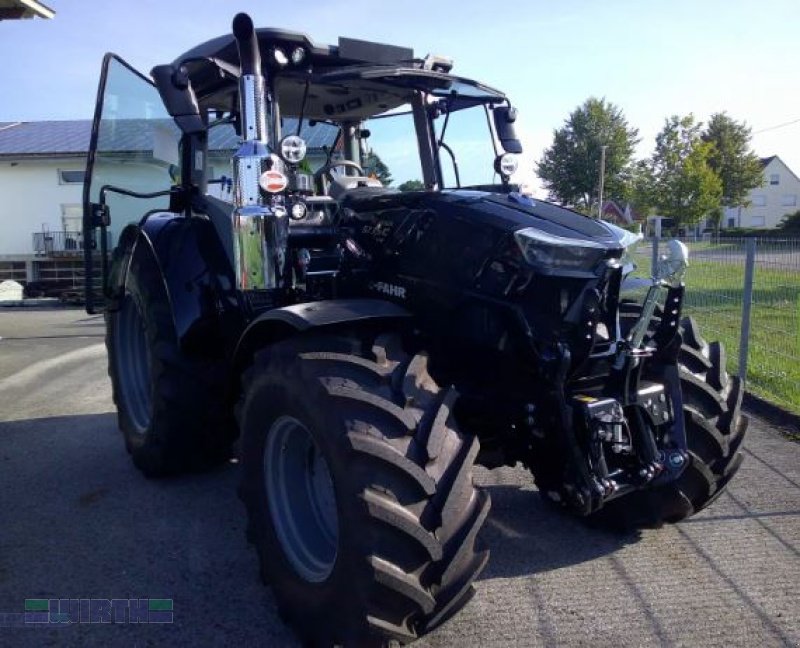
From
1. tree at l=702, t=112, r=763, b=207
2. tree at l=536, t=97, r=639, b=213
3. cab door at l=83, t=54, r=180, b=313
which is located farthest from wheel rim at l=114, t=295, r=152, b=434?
tree at l=702, t=112, r=763, b=207

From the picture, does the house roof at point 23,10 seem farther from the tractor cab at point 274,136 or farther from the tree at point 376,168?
the tree at point 376,168

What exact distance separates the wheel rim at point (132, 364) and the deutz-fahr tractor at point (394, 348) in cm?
82

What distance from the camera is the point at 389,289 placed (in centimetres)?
353

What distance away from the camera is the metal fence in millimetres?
6855

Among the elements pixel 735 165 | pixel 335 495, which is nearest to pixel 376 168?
pixel 335 495

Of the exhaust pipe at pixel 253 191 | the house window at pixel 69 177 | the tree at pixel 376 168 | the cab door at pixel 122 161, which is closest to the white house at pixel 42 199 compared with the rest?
the house window at pixel 69 177

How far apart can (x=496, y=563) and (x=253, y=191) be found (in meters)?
2.24

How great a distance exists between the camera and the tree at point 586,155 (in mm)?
53438

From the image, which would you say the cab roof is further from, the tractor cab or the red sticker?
the red sticker

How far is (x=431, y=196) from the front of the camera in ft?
11.3

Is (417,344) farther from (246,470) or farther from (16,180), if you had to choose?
(16,180)

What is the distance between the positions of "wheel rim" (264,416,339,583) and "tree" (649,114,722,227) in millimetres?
42861

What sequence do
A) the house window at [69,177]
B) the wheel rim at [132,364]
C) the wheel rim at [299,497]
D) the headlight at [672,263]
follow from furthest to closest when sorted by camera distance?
1. the house window at [69,177]
2. the wheel rim at [132,364]
3. the wheel rim at [299,497]
4. the headlight at [672,263]

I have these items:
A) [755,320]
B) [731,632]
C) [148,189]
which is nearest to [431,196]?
[731,632]
